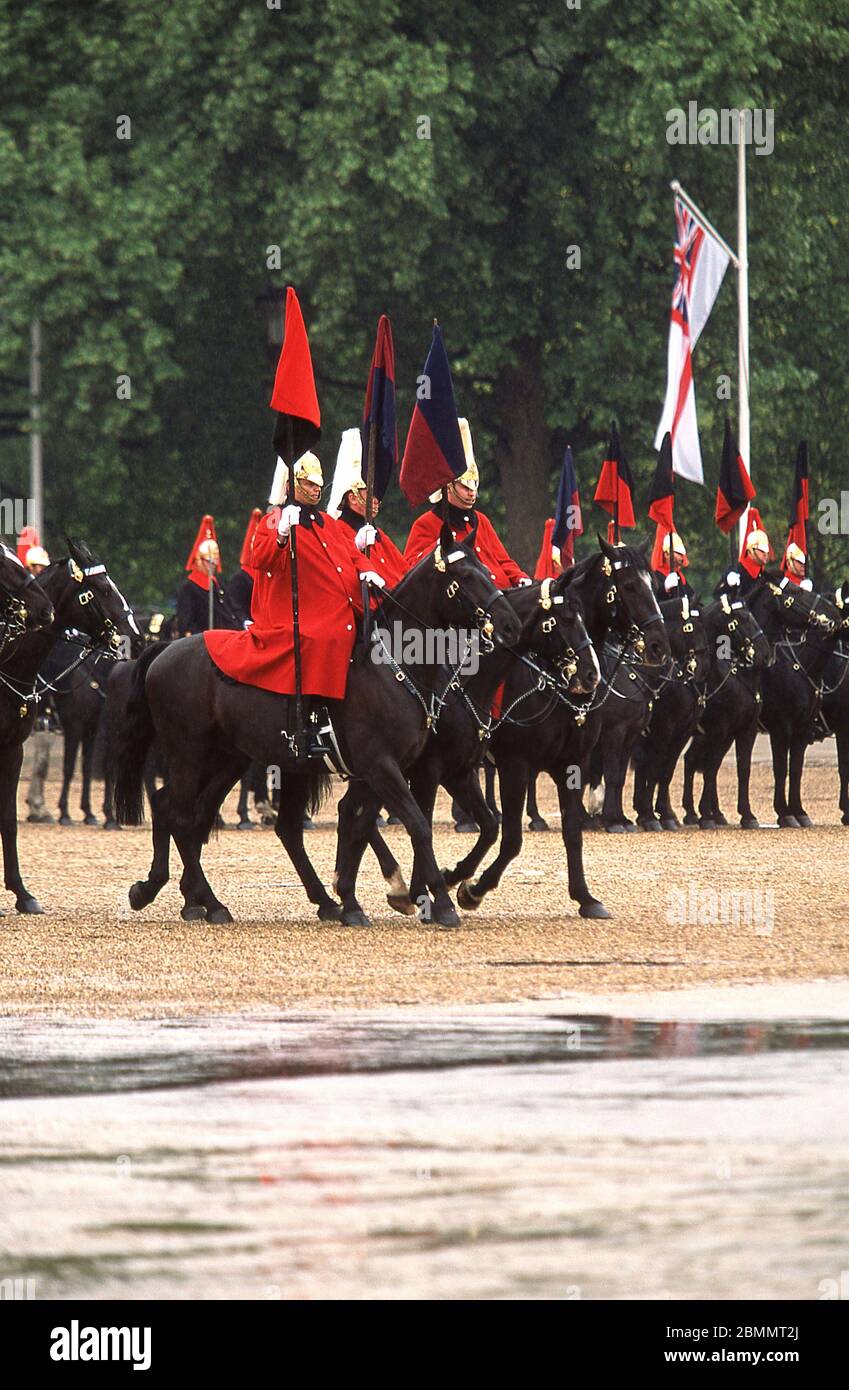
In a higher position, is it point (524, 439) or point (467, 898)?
point (524, 439)

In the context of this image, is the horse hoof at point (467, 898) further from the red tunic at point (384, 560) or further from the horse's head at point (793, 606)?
the horse's head at point (793, 606)

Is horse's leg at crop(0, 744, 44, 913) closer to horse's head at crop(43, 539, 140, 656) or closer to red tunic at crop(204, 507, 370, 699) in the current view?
horse's head at crop(43, 539, 140, 656)

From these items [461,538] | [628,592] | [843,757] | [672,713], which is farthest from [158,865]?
[843,757]

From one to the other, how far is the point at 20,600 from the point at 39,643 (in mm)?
306

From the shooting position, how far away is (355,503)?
16594 millimetres

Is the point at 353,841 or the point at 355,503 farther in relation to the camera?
the point at 355,503

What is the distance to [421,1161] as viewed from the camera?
7406mm

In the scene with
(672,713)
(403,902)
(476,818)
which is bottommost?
(403,902)

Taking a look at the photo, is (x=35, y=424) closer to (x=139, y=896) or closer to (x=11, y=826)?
(x=11, y=826)

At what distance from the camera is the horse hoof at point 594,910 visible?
14836mm

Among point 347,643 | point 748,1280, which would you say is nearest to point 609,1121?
point 748,1280

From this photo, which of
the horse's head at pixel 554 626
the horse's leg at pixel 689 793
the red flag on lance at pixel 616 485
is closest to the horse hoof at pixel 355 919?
the horse's head at pixel 554 626

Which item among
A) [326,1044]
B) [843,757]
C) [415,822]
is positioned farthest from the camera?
[843,757]

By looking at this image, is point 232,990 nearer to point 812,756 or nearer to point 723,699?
point 723,699
